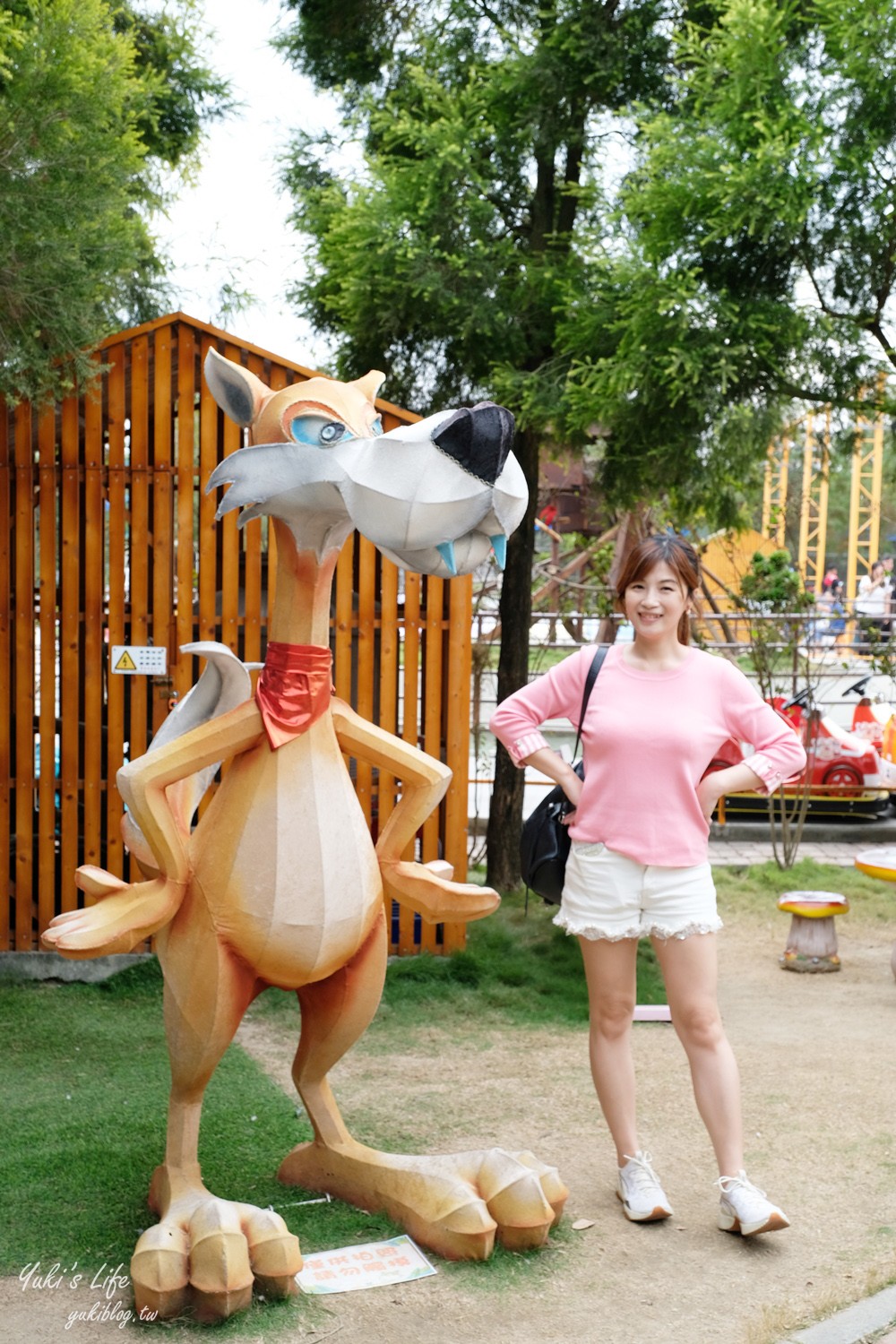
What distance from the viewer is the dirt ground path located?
3045mm

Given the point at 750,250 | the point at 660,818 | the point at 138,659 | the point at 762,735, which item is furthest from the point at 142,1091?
the point at 750,250

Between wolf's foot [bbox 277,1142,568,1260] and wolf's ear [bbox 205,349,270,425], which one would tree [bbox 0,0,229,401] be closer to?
wolf's ear [bbox 205,349,270,425]

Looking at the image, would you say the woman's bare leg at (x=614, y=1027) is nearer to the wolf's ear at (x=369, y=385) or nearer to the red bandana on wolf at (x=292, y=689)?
the red bandana on wolf at (x=292, y=689)

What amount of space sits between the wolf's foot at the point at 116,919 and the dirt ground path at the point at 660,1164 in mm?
844

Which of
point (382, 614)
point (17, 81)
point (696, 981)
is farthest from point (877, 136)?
point (696, 981)

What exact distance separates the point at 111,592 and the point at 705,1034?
136 inches

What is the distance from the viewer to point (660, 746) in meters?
3.37

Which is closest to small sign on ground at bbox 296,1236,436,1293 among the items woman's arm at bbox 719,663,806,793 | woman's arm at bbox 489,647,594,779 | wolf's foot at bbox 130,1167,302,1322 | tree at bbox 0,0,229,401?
wolf's foot at bbox 130,1167,302,1322

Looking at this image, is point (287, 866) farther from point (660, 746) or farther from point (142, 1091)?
point (142, 1091)

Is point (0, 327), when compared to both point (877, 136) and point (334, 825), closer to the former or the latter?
point (334, 825)

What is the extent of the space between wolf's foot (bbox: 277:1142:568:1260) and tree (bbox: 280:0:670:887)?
3653 millimetres

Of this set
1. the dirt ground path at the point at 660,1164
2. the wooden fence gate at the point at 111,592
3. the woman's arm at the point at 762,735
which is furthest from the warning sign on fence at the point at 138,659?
the woman's arm at the point at 762,735

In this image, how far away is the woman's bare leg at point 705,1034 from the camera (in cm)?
338

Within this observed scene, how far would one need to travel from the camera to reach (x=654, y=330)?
18.1 ft
